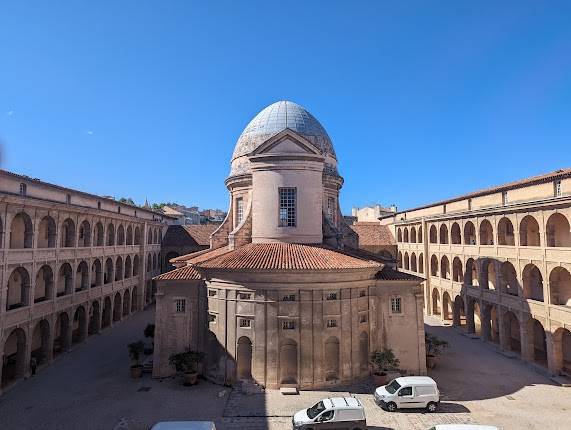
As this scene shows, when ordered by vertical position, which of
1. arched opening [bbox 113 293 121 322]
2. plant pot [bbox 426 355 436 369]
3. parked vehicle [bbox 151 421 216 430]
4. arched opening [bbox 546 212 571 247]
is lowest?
plant pot [bbox 426 355 436 369]

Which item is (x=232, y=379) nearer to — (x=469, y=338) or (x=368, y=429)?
(x=368, y=429)

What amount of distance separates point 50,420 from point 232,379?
996cm

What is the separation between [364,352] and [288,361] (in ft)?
17.9

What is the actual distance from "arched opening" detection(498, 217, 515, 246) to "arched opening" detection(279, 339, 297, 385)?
2278 centimetres

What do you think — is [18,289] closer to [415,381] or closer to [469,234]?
[415,381]

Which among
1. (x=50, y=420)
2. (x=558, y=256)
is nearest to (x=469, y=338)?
(x=558, y=256)

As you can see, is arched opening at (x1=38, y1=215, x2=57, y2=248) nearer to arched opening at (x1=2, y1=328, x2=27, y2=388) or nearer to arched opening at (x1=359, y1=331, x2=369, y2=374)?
arched opening at (x1=2, y1=328, x2=27, y2=388)

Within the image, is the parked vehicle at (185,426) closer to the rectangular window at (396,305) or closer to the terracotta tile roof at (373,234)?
the rectangular window at (396,305)

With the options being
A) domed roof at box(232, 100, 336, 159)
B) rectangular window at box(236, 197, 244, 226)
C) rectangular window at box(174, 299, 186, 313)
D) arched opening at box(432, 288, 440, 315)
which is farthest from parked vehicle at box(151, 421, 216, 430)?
arched opening at box(432, 288, 440, 315)

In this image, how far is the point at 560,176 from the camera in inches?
1117

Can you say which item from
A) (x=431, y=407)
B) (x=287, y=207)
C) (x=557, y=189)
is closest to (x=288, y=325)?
(x=431, y=407)

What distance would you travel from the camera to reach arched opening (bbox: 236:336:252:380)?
25.1 meters

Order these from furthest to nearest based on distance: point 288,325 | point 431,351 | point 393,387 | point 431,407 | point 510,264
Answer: point 510,264
point 431,351
point 288,325
point 393,387
point 431,407

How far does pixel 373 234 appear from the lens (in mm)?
64562
